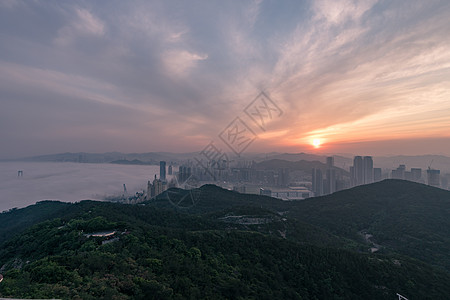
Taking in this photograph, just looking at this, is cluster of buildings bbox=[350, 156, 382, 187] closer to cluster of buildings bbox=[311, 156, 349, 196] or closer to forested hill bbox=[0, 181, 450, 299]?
cluster of buildings bbox=[311, 156, 349, 196]

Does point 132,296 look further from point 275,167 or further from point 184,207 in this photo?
point 275,167

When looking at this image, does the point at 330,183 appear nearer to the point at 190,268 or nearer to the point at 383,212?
the point at 383,212

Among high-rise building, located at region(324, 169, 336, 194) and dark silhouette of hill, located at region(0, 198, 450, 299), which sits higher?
dark silhouette of hill, located at region(0, 198, 450, 299)

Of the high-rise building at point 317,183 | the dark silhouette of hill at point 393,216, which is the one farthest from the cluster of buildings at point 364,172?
the dark silhouette of hill at point 393,216

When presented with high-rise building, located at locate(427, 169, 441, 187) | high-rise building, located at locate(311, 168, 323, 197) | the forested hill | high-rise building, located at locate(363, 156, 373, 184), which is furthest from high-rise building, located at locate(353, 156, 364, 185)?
the forested hill

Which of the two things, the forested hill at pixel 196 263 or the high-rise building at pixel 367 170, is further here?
the high-rise building at pixel 367 170

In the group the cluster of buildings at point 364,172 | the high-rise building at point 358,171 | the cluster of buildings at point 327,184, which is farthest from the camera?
the high-rise building at point 358,171

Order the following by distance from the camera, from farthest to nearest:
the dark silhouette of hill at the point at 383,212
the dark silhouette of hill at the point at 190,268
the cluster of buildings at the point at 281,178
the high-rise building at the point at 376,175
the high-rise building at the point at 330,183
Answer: the high-rise building at the point at 376,175 < the high-rise building at the point at 330,183 < the cluster of buildings at the point at 281,178 < the dark silhouette of hill at the point at 383,212 < the dark silhouette of hill at the point at 190,268

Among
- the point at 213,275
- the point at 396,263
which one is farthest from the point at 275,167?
the point at 213,275

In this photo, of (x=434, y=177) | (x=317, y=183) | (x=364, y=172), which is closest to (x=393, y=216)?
(x=317, y=183)

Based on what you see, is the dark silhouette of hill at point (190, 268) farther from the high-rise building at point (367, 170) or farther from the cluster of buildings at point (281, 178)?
the high-rise building at point (367, 170)

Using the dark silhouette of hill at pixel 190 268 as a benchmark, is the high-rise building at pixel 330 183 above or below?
below
